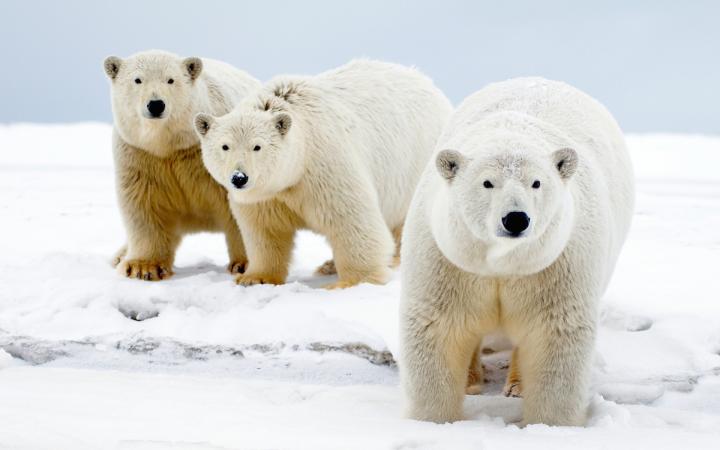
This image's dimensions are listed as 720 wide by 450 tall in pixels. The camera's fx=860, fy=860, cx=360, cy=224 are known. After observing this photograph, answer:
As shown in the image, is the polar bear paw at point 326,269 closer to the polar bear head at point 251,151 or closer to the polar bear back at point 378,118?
the polar bear back at point 378,118

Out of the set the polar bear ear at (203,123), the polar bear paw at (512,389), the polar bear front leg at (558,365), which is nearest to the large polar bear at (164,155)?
the polar bear ear at (203,123)

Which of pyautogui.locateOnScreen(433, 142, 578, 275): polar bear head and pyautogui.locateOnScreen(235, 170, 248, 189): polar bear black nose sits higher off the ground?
pyautogui.locateOnScreen(433, 142, 578, 275): polar bear head

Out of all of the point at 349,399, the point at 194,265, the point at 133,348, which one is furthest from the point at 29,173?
the point at 349,399

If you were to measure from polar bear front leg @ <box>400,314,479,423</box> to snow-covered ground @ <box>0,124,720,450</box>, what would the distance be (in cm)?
12

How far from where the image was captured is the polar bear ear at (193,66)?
7.12 meters

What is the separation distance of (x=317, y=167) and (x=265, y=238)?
2.40 ft

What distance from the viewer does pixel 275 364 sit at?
5.16 meters

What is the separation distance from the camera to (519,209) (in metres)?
3.20

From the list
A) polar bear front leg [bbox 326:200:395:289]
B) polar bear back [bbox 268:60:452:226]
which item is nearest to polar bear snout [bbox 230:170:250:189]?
polar bear back [bbox 268:60:452:226]

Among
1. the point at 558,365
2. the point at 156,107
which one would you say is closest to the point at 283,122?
the point at 156,107

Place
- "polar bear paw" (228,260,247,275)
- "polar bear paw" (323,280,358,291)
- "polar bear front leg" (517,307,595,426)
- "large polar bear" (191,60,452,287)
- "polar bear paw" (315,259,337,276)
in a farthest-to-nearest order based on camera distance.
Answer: "polar bear paw" (315,259,337,276) < "polar bear paw" (228,260,247,275) < "polar bear paw" (323,280,358,291) < "large polar bear" (191,60,452,287) < "polar bear front leg" (517,307,595,426)

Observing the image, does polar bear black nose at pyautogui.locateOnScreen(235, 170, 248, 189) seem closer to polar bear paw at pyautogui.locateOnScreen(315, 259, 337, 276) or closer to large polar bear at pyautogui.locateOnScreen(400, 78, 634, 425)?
polar bear paw at pyautogui.locateOnScreen(315, 259, 337, 276)

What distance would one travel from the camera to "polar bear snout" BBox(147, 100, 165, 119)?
686cm

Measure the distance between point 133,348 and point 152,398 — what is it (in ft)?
3.52
